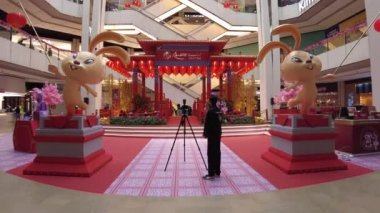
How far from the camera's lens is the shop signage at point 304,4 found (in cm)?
1504

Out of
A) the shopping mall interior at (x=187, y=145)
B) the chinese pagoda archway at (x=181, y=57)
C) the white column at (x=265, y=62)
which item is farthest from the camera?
the white column at (x=265, y=62)

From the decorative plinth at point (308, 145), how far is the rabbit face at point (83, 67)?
3.27 m

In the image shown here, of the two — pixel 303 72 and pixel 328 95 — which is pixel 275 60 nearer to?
pixel 328 95

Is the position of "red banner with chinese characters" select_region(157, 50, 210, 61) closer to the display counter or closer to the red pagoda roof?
the red pagoda roof

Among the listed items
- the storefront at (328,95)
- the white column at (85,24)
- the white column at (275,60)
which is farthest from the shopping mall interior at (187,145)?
the storefront at (328,95)

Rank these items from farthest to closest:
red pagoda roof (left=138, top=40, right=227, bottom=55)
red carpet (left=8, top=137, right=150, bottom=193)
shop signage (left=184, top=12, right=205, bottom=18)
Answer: shop signage (left=184, top=12, right=205, bottom=18)
red pagoda roof (left=138, top=40, right=227, bottom=55)
red carpet (left=8, top=137, right=150, bottom=193)

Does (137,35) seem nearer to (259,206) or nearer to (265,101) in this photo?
(265,101)

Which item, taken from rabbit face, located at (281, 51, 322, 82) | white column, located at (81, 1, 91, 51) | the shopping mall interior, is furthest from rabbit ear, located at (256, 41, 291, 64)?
white column, located at (81, 1, 91, 51)

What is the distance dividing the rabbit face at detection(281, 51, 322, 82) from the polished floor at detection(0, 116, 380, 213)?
1776mm

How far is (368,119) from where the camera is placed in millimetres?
6141

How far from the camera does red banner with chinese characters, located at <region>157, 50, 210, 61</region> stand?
11.9 metres

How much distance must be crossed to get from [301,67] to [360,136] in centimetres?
255

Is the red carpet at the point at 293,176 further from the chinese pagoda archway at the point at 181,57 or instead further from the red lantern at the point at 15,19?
the chinese pagoda archway at the point at 181,57

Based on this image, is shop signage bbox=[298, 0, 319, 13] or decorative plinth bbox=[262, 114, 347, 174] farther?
shop signage bbox=[298, 0, 319, 13]
